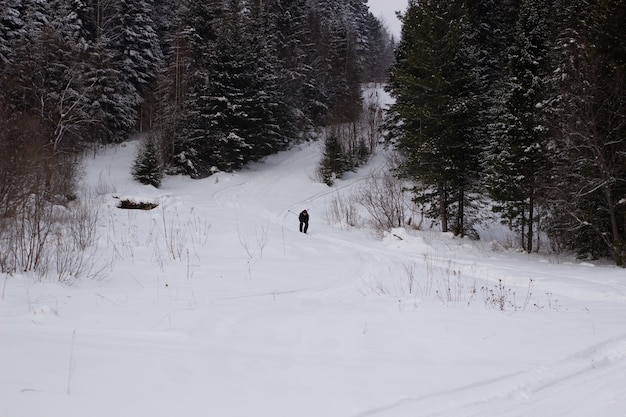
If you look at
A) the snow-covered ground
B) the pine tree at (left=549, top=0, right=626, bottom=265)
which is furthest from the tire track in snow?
the pine tree at (left=549, top=0, right=626, bottom=265)

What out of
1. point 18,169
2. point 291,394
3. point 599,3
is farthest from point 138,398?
point 599,3

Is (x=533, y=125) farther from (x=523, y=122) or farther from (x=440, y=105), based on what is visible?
(x=440, y=105)

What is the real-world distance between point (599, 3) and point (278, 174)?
23846 mm

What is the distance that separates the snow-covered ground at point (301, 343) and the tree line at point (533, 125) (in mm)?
4564

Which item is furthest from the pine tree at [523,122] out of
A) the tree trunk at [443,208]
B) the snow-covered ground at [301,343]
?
the snow-covered ground at [301,343]

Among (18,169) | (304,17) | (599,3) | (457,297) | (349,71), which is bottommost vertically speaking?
(457,297)

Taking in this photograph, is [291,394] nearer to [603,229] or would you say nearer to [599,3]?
[603,229]

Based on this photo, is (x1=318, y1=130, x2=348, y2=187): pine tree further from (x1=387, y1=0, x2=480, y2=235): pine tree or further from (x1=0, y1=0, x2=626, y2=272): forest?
(x1=387, y1=0, x2=480, y2=235): pine tree

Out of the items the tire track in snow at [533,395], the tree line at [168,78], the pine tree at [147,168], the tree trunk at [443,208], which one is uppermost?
the tree line at [168,78]

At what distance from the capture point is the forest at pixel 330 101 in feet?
43.5

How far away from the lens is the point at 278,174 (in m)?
33.0

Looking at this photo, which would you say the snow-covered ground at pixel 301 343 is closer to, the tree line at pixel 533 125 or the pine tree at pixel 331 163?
the tree line at pixel 533 125

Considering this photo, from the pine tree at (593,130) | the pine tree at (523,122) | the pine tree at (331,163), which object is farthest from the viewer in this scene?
the pine tree at (331,163)

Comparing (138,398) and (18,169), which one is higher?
(18,169)
